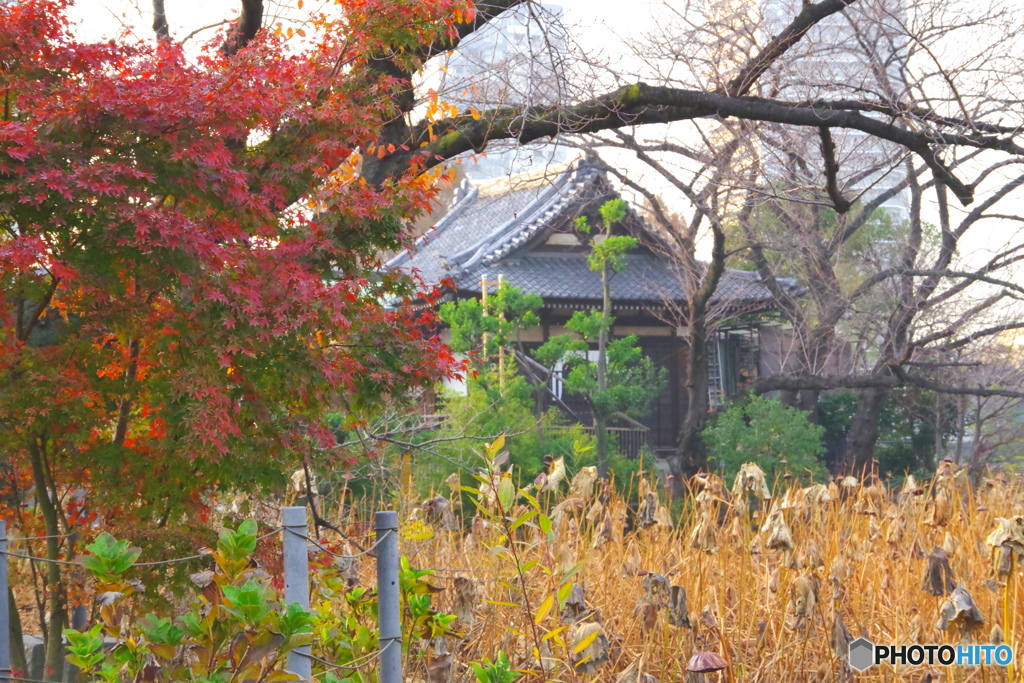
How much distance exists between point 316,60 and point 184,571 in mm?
1909

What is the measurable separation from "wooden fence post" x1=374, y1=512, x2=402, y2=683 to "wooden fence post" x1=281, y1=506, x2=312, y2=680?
0.17 meters

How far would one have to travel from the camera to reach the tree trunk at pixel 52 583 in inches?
107

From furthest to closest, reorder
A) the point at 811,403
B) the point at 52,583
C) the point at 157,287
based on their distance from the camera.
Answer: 1. the point at 811,403
2. the point at 52,583
3. the point at 157,287

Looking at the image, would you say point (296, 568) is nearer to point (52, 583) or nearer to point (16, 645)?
point (52, 583)

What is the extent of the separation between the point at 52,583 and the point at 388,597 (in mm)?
1305

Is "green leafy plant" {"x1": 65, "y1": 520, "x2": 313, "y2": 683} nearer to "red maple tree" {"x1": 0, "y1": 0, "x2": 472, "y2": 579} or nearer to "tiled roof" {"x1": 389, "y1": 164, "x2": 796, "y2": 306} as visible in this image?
"red maple tree" {"x1": 0, "y1": 0, "x2": 472, "y2": 579}

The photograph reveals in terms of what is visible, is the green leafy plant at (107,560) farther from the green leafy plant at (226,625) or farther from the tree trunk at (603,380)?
the tree trunk at (603,380)

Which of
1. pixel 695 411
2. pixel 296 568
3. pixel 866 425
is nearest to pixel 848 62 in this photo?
pixel 695 411

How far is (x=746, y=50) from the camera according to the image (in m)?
6.46

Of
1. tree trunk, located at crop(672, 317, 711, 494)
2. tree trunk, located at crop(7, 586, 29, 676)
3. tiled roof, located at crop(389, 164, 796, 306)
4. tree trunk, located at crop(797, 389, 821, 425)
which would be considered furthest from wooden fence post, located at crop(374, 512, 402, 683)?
tree trunk, located at crop(797, 389, 821, 425)

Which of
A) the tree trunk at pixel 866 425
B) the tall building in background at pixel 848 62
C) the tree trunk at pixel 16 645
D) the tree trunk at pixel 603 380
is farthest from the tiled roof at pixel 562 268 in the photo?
the tree trunk at pixel 16 645

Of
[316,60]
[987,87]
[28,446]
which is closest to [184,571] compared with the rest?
[28,446]

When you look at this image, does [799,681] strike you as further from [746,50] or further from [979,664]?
[746,50]

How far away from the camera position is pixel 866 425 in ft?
39.4
